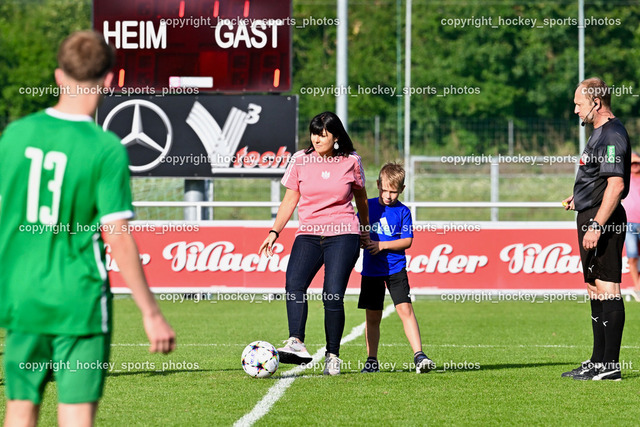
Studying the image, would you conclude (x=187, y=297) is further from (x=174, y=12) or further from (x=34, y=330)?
(x=34, y=330)

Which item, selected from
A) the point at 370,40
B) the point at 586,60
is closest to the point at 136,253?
the point at 586,60

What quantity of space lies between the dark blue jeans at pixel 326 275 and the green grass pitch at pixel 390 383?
0.38m

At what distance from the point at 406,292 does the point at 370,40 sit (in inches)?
1558

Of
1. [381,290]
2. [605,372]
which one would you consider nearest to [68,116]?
[381,290]

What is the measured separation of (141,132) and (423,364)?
9287 millimetres

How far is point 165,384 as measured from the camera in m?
7.68

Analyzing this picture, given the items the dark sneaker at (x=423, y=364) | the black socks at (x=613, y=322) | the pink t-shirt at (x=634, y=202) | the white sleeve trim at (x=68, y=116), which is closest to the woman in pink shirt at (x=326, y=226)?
the dark sneaker at (x=423, y=364)

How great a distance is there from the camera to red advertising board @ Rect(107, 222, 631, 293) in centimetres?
1509

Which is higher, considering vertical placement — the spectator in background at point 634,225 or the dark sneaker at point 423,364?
the spectator in background at point 634,225

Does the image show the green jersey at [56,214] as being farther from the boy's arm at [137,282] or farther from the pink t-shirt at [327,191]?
the pink t-shirt at [327,191]

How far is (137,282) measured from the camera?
3.63 metres

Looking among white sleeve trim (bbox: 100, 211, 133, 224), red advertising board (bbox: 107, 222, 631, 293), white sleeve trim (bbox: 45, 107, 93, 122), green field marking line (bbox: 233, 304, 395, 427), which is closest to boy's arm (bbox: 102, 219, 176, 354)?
white sleeve trim (bbox: 100, 211, 133, 224)

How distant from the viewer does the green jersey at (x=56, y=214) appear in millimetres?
3631

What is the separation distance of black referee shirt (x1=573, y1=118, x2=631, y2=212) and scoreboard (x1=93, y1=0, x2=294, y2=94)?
28.5 feet
